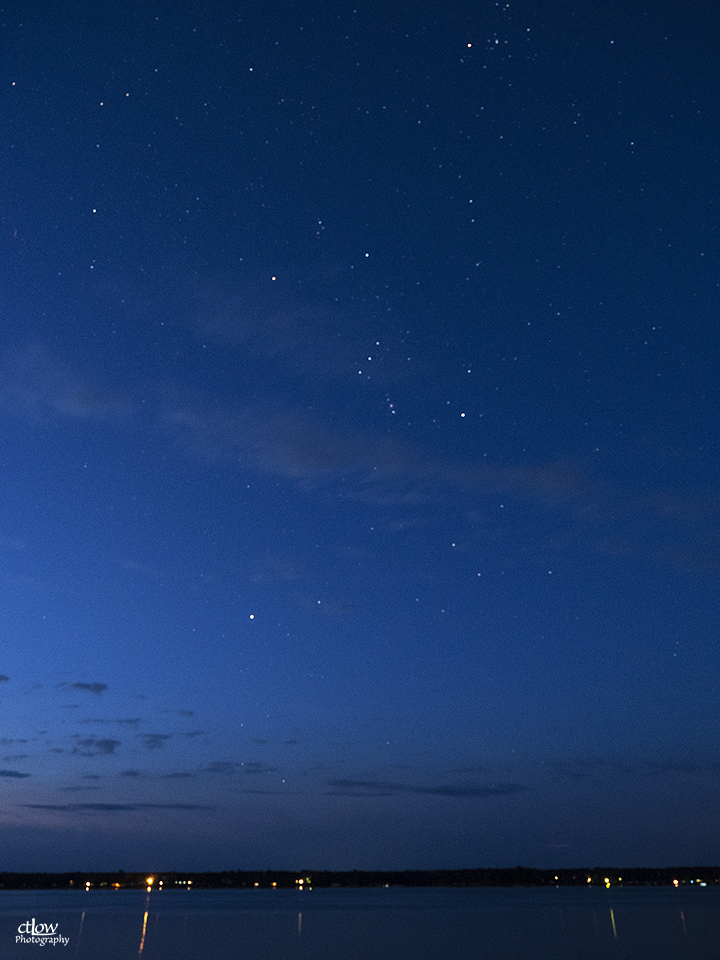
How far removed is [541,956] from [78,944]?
27475 mm

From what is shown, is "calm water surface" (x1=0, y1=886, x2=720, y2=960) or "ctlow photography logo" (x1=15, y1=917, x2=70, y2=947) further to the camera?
"ctlow photography logo" (x1=15, y1=917, x2=70, y2=947)

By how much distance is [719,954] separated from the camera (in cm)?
3966

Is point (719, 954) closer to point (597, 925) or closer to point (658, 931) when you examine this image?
point (658, 931)

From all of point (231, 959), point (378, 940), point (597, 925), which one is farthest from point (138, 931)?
point (597, 925)

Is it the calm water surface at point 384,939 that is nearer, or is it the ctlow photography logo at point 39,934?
the calm water surface at point 384,939

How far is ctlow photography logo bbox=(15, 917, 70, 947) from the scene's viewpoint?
5468 centimetres

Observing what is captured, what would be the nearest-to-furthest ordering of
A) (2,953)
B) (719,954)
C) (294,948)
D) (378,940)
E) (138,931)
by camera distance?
(719,954), (2,953), (294,948), (378,940), (138,931)

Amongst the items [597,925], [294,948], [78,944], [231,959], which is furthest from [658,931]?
[78,944]

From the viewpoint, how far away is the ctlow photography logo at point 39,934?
5468 centimetres

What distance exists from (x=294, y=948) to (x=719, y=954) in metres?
24.0

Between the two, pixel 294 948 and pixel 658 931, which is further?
pixel 658 931

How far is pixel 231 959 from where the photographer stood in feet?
147

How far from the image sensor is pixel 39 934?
6228cm

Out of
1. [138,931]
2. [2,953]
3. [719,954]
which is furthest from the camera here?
[138,931]
